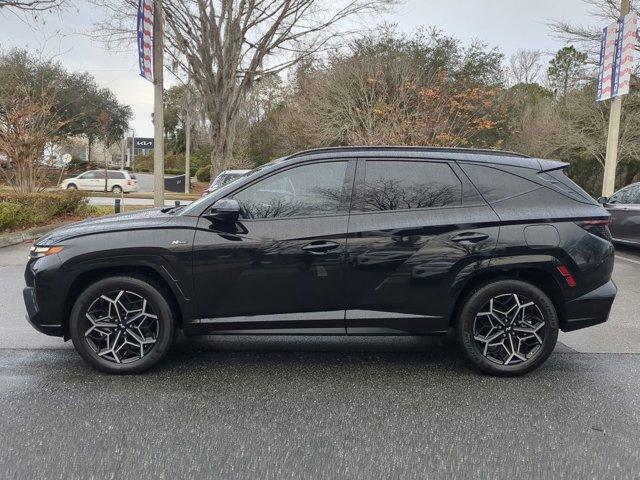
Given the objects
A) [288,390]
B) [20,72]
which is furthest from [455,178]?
[20,72]

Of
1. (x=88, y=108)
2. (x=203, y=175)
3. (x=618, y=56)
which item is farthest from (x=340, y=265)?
(x=88, y=108)

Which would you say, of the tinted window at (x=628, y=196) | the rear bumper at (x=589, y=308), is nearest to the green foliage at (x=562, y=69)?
the tinted window at (x=628, y=196)

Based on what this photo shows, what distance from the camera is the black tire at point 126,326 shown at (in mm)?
3727

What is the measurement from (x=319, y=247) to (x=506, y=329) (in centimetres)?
159

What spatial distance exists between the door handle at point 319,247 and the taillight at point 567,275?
1.71 m

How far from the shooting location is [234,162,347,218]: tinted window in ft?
12.5

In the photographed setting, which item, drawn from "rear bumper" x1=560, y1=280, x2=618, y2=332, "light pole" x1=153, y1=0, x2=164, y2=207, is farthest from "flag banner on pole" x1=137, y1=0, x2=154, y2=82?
"rear bumper" x1=560, y1=280, x2=618, y2=332

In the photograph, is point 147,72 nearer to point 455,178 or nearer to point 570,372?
point 455,178

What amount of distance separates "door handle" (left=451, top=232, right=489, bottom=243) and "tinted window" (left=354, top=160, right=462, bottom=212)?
27 cm

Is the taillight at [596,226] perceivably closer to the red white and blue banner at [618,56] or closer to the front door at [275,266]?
the front door at [275,266]

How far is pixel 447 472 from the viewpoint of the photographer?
2641mm

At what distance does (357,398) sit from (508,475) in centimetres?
116

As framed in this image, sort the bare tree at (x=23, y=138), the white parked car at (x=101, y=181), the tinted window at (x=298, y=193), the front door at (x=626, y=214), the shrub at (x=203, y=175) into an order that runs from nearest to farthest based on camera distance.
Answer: the tinted window at (x=298, y=193) → the front door at (x=626, y=214) → the bare tree at (x=23, y=138) → the white parked car at (x=101, y=181) → the shrub at (x=203, y=175)

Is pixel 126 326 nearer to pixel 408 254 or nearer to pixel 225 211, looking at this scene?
pixel 225 211
